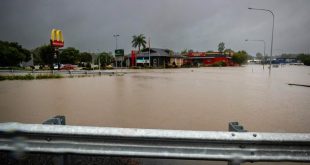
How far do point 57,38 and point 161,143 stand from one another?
4562cm

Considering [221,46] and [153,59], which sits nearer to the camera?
[153,59]

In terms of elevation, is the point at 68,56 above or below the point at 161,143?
above

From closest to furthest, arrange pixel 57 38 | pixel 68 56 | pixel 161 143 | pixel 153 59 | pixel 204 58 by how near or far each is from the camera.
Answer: pixel 161 143 < pixel 57 38 < pixel 153 59 < pixel 68 56 < pixel 204 58

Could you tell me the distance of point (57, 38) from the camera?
42.3 metres

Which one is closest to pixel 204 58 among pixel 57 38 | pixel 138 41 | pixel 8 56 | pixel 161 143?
pixel 138 41

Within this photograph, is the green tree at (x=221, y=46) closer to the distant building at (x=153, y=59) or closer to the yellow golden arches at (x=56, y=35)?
the distant building at (x=153, y=59)

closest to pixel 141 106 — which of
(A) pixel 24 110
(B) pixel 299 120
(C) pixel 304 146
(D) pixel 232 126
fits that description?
(A) pixel 24 110

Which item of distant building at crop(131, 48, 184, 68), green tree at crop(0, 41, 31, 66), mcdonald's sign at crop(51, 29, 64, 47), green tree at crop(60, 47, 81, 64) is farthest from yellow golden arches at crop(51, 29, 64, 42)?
green tree at crop(60, 47, 81, 64)

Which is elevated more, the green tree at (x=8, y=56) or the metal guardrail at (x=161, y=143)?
the green tree at (x=8, y=56)

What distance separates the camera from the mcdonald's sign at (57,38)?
41481mm

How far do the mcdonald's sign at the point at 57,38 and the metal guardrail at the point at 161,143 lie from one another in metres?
44.1

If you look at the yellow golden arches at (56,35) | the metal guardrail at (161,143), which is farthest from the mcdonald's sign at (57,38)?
the metal guardrail at (161,143)

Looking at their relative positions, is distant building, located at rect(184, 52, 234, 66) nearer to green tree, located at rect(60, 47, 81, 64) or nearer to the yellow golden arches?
green tree, located at rect(60, 47, 81, 64)

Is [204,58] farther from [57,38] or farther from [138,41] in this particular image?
[57,38]
